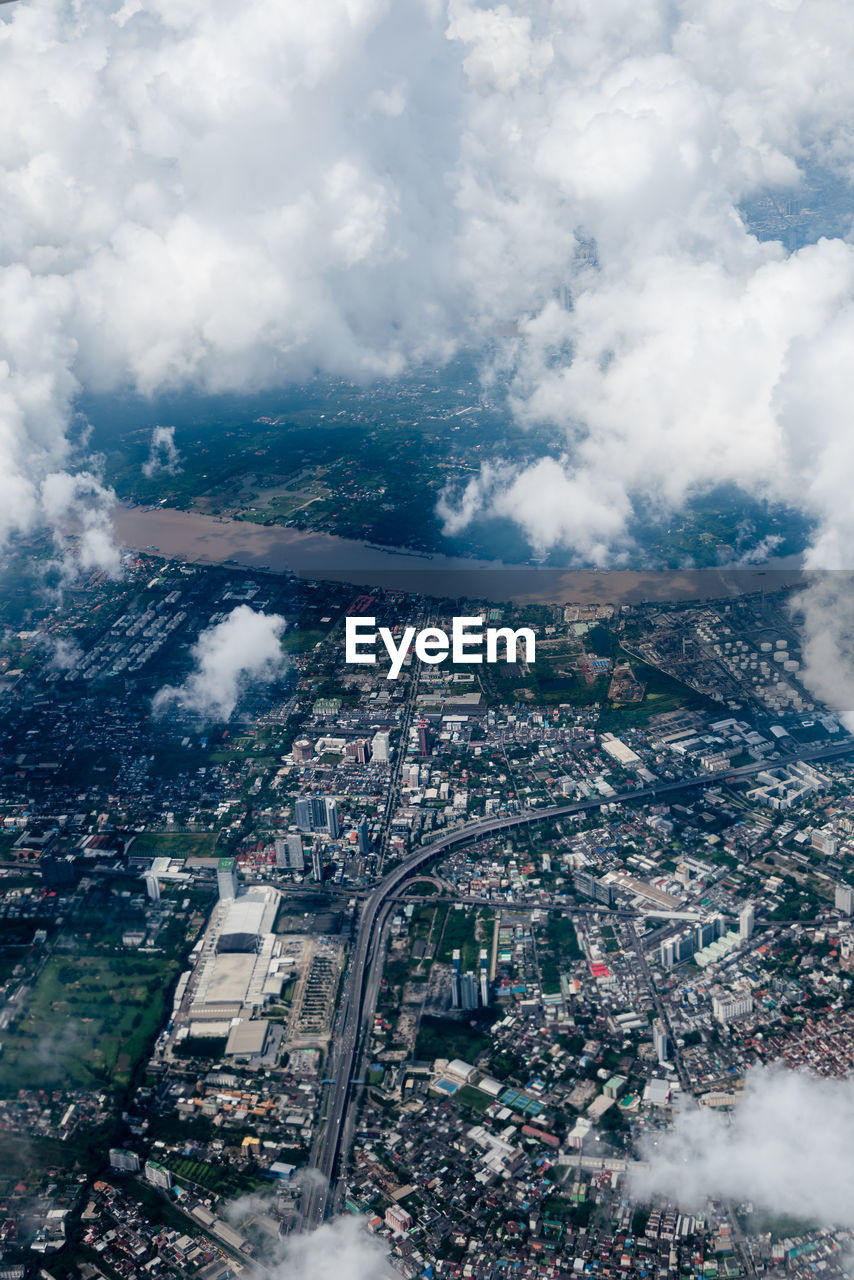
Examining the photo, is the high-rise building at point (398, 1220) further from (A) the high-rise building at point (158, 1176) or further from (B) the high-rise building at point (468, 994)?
(B) the high-rise building at point (468, 994)

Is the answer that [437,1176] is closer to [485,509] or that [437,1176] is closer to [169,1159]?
[169,1159]

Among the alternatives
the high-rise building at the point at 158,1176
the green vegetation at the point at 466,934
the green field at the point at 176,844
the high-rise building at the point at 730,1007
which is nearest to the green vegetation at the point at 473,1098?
the green vegetation at the point at 466,934

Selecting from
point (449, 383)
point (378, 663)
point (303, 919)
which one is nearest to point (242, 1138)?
point (303, 919)

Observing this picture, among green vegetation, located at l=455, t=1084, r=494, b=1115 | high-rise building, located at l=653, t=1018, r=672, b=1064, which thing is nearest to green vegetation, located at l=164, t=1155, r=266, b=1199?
green vegetation, located at l=455, t=1084, r=494, b=1115

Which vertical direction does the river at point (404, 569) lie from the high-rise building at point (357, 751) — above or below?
above

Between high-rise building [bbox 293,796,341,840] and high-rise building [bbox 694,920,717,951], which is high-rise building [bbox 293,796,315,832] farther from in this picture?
high-rise building [bbox 694,920,717,951]
